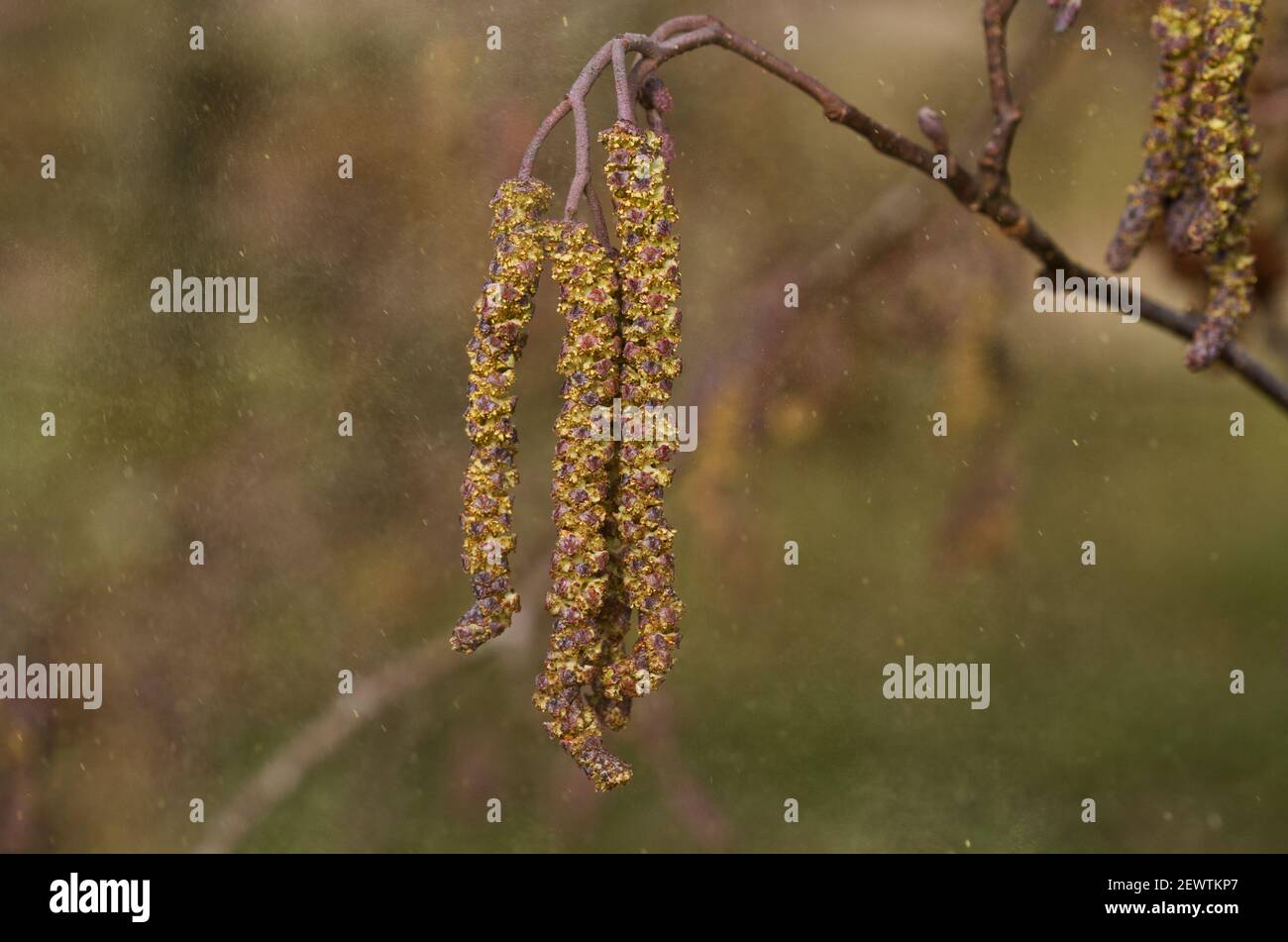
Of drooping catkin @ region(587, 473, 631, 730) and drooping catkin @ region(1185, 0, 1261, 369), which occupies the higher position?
drooping catkin @ region(1185, 0, 1261, 369)

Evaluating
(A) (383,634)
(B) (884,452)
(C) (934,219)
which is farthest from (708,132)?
(A) (383,634)

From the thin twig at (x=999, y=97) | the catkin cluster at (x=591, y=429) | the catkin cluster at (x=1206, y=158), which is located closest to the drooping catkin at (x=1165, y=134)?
the catkin cluster at (x=1206, y=158)

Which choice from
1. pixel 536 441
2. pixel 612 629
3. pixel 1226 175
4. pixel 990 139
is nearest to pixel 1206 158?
pixel 1226 175

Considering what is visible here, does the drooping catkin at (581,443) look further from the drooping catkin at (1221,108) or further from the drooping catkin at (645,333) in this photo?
the drooping catkin at (1221,108)

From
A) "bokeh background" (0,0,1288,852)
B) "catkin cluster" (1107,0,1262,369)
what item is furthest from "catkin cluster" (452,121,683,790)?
"bokeh background" (0,0,1288,852)

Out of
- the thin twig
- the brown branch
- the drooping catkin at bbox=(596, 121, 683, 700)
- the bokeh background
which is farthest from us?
the bokeh background

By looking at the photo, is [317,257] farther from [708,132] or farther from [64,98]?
[708,132]

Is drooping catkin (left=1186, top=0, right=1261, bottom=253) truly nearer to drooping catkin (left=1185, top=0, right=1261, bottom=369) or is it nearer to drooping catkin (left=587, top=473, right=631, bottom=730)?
drooping catkin (left=1185, top=0, right=1261, bottom=369)
